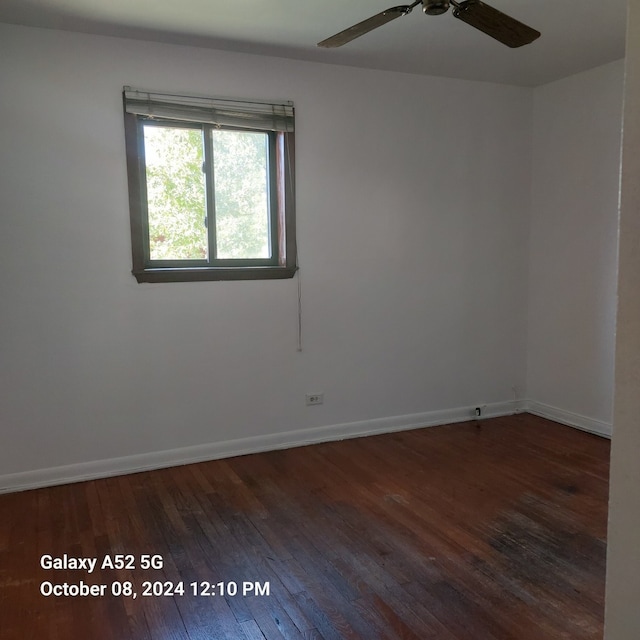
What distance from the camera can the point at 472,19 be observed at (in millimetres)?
2205

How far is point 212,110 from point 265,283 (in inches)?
44.4

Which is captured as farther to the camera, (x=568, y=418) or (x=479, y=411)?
(x=479, y=411)

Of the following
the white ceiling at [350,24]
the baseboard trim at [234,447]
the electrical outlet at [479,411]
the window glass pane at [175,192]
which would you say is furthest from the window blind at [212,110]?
the electrical outlet at [479,411]

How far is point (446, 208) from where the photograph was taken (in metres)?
4.14

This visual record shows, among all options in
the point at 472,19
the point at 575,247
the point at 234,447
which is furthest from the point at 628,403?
the point at 575,247

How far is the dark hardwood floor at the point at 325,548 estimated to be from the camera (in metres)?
1.97

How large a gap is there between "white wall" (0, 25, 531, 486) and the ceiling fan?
1.38m

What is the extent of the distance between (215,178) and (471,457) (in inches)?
97.0

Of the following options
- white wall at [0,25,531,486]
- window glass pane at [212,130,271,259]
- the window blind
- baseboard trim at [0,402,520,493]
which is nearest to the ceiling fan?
the window blind

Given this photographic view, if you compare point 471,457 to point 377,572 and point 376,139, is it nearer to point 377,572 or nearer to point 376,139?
point 377,572

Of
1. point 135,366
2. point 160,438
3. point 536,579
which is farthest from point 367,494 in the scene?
point 135,366

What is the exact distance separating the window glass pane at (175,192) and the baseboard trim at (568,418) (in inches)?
118

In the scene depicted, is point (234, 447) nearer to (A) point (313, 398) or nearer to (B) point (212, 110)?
(A) point (313, 398)

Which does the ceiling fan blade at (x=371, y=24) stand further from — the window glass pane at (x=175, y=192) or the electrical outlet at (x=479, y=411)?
the electrical outlet at (x=479, y=411)
